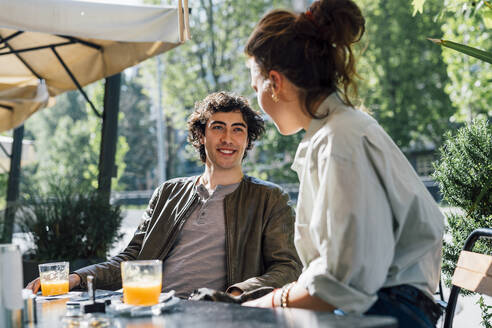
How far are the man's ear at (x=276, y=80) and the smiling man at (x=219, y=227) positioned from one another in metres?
0.88

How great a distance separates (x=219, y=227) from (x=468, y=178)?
117cm

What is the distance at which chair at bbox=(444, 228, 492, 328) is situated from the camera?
1792mm

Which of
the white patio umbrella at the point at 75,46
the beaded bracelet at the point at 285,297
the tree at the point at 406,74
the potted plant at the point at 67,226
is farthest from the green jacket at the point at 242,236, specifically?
the tree at the point at 406,74

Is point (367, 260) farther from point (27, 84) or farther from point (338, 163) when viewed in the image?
point (27, 84)

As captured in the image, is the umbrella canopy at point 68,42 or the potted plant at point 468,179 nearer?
the potted plant at point 468,179

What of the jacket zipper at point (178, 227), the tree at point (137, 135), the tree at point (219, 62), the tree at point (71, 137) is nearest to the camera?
the jacket zipper at point (178, 227)

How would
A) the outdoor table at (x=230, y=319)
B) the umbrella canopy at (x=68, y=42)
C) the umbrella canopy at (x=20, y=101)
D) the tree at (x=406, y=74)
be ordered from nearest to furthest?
the outdoor table at (x=230, y=319), the umbrella canopy at (x=68, y=42), the umbrella canopy at (x=20, y=101), the tree at (x=406, y=74)

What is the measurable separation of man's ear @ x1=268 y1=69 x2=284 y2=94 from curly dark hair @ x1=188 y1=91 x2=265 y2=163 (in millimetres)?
1168

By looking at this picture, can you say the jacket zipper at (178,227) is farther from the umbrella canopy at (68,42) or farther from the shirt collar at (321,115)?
the shirt collar at (321,115)

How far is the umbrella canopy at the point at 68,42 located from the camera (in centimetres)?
307

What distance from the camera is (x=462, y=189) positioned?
2.56m

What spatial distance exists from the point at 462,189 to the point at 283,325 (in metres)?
1.74

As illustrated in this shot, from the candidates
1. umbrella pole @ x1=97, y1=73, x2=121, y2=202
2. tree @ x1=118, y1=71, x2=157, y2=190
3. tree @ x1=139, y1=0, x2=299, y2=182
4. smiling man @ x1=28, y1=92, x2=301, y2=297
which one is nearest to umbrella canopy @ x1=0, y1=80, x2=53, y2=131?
umbrella pole @ x1=97, y1=73, x2=121, y2=202

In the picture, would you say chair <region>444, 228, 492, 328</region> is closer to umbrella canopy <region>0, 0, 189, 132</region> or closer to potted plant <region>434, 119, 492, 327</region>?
potted plant <region>434, 119, 492, 327</region>
